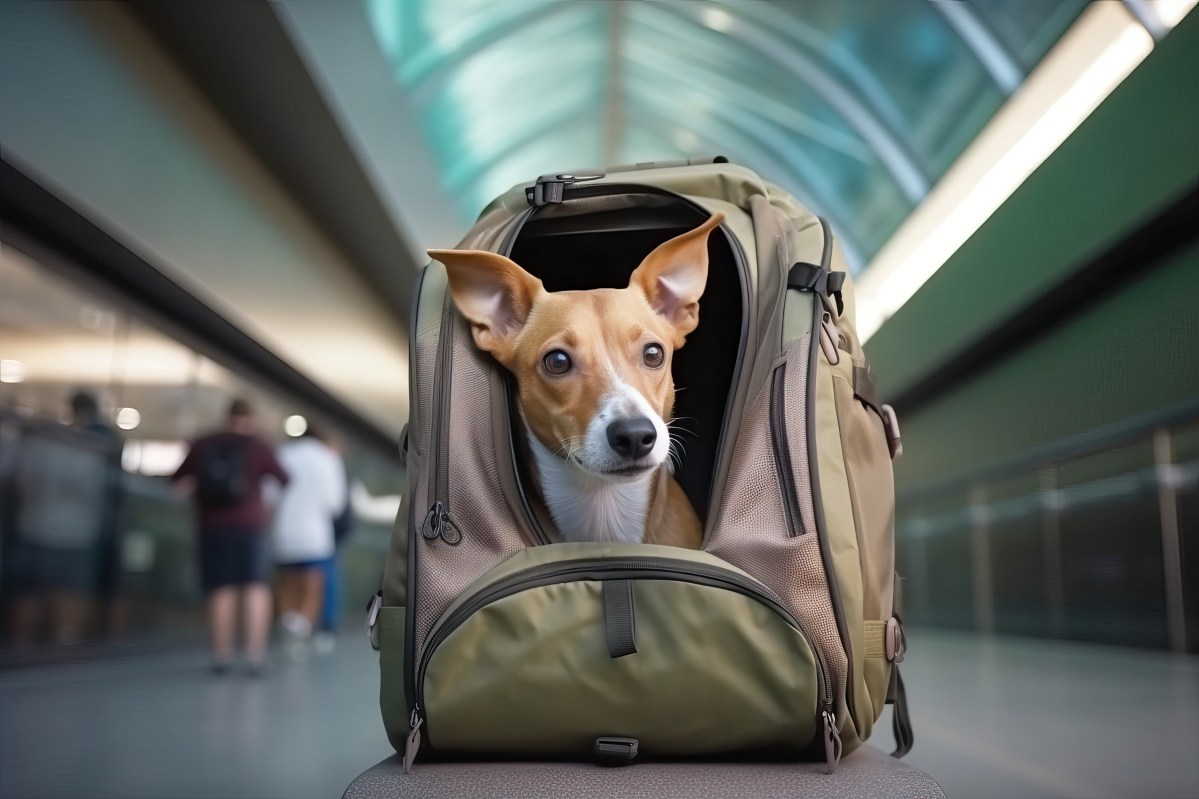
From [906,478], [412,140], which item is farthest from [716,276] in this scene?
[906,478]

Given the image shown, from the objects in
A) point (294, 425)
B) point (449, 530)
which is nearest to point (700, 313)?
point (449, 530)

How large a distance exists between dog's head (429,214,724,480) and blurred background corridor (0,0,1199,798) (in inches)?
42.3

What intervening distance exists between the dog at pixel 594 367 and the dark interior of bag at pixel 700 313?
261mm

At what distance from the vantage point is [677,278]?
2066 millimetres

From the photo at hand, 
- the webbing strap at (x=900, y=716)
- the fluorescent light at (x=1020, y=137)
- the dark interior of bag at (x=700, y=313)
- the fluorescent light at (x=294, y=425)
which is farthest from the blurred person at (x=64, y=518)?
the fluorescent light at (x=1020, y=137)

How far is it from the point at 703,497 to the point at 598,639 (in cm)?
90

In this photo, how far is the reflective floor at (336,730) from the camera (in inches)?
91.6

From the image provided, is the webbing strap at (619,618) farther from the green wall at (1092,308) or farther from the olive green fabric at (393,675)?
the green wall at (1092,308)

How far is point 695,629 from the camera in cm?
155

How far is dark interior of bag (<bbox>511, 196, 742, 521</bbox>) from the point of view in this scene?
92.9 inches

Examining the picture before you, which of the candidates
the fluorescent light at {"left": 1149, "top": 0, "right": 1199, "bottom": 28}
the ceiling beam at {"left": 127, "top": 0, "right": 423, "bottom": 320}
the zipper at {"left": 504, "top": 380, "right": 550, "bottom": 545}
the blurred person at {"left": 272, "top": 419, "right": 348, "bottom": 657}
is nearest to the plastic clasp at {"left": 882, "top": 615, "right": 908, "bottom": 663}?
the zipper at {"left": 504, "top": 380, "right": 550, "bottom": 545}

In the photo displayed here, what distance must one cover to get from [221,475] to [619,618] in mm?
4360

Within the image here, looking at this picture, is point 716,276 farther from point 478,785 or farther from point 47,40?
point 47,40

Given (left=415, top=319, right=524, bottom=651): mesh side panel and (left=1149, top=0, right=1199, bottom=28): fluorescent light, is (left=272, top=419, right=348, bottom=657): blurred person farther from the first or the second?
(left=1149, top=0, right=1199, bottom=28): fluorescent light
